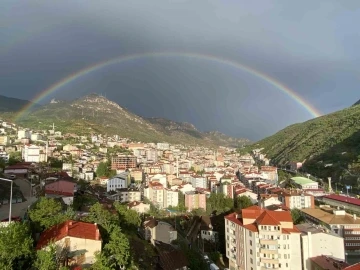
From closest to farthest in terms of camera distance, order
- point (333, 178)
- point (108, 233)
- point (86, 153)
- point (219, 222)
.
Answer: point (108, 233) → point (219, 222) → point (333, 178) → point (86, 153)

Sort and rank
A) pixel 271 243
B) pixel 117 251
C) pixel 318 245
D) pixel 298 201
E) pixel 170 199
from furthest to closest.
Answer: pixel 170 199
pixel 298 201
pixel 318 245
pixel 271 243
pixel 117 251

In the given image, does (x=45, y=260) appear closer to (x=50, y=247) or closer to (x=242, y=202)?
(x=50, y=247)

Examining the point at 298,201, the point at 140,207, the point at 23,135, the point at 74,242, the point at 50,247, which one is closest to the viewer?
the point at 50,247

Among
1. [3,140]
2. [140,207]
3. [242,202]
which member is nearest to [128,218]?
[140,207]

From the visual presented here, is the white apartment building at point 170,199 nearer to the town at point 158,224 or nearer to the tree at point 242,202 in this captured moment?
the town at point 158,224

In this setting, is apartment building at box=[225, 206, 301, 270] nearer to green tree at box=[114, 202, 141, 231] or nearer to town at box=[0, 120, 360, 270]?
town at box=[0, 120, 360, 270]

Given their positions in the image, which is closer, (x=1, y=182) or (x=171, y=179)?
(x=1, y=182)

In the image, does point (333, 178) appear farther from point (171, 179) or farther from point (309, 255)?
point (309, 255)

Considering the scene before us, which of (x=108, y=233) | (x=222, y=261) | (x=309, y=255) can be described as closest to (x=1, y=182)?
(x=108, y=233)
